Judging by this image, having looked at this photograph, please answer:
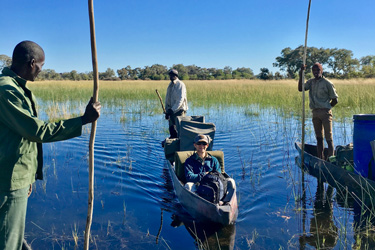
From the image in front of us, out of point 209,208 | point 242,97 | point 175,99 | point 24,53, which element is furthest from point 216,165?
point 242,97

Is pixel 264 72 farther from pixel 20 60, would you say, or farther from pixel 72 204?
pixel 20 60

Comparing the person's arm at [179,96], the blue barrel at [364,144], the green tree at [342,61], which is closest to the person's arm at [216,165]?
the blue barrel at [364,144]

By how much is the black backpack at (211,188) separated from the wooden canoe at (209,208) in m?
0.12

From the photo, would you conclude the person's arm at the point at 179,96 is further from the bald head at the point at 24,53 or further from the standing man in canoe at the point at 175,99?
the bald head at the point at 24,53

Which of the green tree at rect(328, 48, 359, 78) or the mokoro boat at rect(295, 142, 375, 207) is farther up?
the green tree at rect(328, 48, 359, 78)

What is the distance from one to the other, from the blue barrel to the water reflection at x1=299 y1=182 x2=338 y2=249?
39.7 inches

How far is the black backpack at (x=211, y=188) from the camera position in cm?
588

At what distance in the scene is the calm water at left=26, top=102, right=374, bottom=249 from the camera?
570cm

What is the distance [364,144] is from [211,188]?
3.24 m

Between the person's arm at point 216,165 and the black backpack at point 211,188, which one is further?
the person's arm at point 216,165

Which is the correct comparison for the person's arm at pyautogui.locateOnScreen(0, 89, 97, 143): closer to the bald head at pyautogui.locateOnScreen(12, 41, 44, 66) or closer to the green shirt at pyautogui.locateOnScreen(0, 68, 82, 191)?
the green shirt at pyautogui.locateOnScreen(0, 68, 82, 191)

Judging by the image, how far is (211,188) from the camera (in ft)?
19.3

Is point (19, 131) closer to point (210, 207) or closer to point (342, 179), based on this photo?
point (210, 207)

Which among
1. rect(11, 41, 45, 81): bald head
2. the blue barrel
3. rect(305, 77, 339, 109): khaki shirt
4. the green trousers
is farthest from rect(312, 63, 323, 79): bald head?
the green trousers
